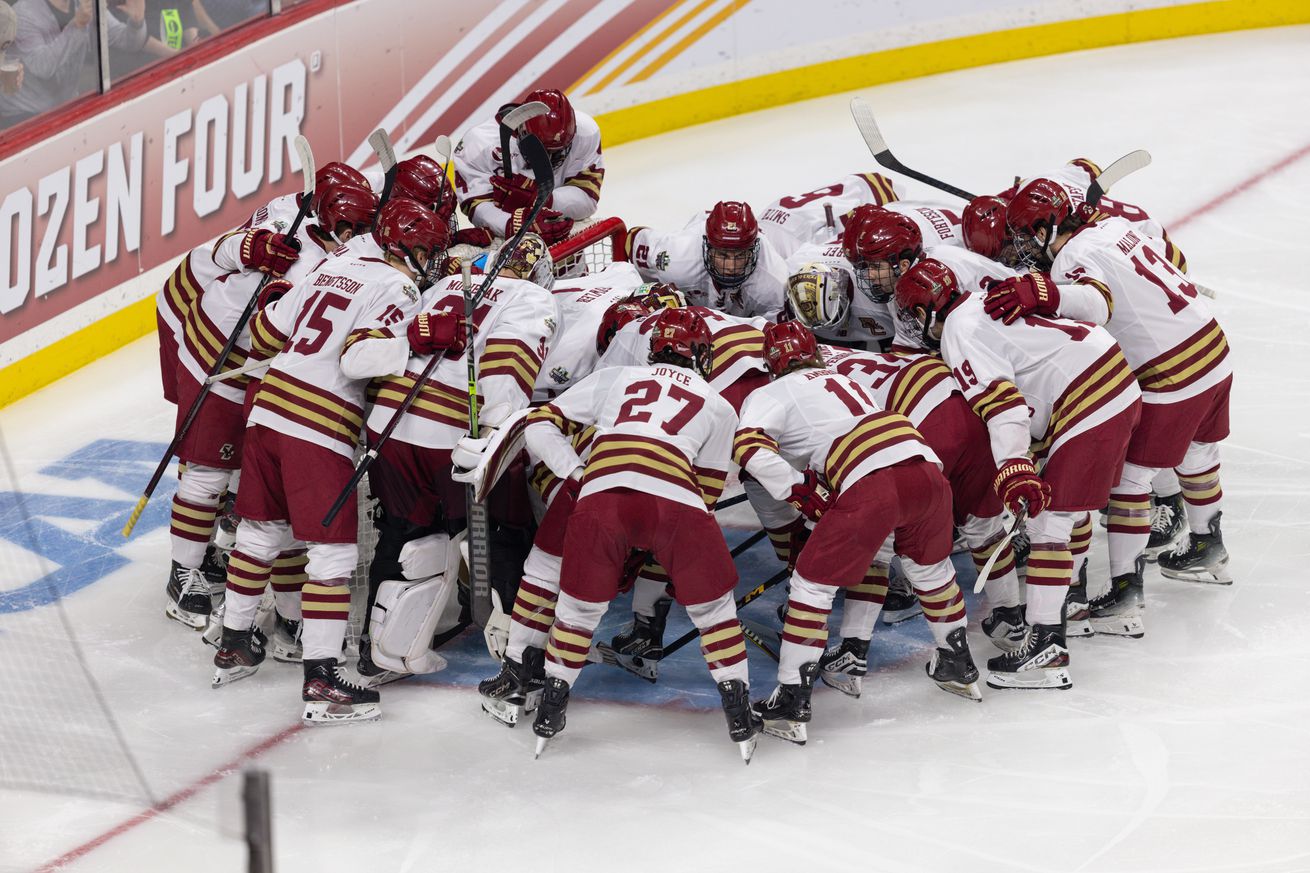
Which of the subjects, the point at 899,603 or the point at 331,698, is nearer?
the point at 331,698

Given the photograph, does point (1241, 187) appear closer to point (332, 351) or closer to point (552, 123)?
point (552, 123)

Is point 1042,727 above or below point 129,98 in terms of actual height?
below

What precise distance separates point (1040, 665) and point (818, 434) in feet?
2.89

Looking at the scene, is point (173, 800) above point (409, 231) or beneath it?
beneath

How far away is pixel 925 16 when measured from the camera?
949 cm

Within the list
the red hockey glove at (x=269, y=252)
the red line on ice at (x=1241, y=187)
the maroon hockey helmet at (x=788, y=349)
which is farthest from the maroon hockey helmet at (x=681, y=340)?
the red line on ice at (x=1241, y=187)

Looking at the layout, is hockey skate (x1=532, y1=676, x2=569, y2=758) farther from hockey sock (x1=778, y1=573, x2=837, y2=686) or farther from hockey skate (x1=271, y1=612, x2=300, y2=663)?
hockey skate (x1=271, y1=612, x2=300, y2=663)

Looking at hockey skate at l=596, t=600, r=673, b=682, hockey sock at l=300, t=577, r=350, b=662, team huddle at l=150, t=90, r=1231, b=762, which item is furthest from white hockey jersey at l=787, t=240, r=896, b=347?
hockey sock at l=300, t=577, r=350, b=662

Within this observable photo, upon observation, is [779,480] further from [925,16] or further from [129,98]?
[925,16]

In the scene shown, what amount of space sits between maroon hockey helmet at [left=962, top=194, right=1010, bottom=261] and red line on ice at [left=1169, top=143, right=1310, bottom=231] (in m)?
2.76

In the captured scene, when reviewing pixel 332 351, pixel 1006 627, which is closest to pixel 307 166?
pixel 332 351

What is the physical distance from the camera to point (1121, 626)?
16.9ft

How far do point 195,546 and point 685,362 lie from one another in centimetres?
162

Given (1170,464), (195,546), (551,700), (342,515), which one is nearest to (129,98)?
(195,546)
